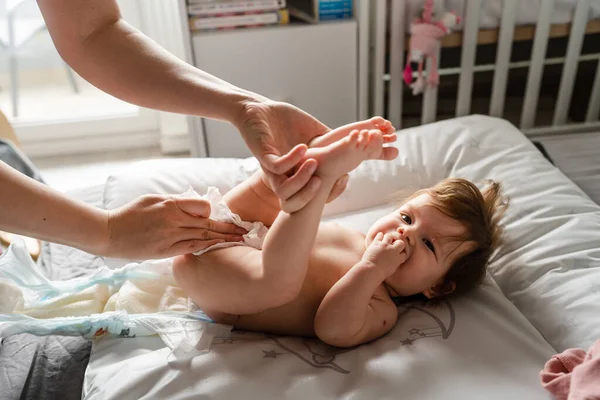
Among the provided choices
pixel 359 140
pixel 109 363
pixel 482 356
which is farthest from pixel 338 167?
pixel 109 363

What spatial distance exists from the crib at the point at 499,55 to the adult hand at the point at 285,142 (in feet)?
3.13

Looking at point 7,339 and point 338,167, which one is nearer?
point 338,167

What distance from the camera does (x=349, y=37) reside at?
2.04 m

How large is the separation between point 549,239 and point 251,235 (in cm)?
64

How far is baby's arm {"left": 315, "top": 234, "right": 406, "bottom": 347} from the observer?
109 cm

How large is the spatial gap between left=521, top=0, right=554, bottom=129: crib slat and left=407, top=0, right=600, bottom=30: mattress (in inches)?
1.4

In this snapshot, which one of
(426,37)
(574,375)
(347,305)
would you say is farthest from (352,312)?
(426,37)

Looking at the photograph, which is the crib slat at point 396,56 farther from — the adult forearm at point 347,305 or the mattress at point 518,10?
the adult forearm at point 347,305

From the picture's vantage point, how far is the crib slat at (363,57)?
2000 millimetres

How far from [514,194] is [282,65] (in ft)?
3.04

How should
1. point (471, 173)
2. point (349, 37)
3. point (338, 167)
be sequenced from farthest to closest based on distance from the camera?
point (349, 37), point (471, 173), point (338, 167)

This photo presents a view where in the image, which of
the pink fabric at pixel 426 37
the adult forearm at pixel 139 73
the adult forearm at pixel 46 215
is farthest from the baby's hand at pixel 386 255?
the pink fabric at pixel 426 37

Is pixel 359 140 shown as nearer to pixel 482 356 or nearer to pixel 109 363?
pixel 482 356

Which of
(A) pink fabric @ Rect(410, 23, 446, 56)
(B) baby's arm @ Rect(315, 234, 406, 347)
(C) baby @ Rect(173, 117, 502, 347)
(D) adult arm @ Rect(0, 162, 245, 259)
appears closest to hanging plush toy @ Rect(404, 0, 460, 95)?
(A) pink fabric @ Rect(410, 23, 446, 56)
